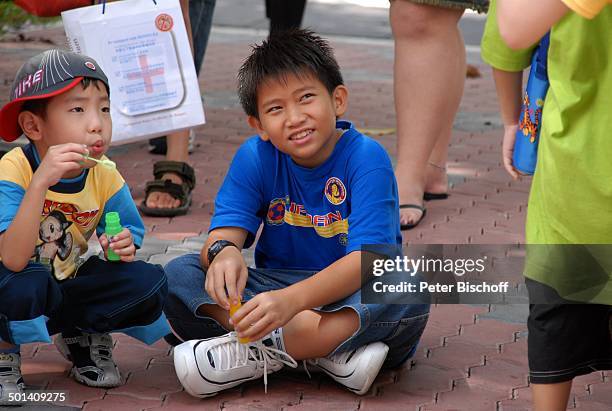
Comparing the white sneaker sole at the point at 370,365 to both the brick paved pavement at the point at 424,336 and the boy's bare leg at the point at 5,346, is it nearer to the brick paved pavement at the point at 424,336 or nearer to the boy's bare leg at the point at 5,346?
the brick paved pavement at the point at 424,336

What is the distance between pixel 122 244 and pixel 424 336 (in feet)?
3.44

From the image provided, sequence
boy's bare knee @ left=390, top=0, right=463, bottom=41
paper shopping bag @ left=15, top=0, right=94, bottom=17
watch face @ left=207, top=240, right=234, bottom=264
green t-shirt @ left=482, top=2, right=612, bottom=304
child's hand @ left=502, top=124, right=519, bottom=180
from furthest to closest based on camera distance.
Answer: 1. boy's bare knee @ left=390, top=0, right=463, bottom=41
2. paper shopping bag @ left=15, top=0, right=94, bottom=17
3. watch face @ left=207, top=240, right=234, bottom=264
4. child's hand @ left=502, top=124, right=519, bottom=180
5. green t-shirt @ left=482, top=2, right=612, bottom=304

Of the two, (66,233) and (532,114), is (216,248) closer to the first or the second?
(66,233)

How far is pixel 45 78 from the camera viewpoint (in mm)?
2811

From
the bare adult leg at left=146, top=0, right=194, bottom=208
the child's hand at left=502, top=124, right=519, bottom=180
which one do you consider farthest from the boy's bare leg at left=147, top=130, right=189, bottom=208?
the child's hand at left=502, top=124, right=519, bottom=180

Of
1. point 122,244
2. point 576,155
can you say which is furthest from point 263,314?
point 576,155

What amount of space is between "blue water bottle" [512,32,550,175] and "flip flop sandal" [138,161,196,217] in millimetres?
2185

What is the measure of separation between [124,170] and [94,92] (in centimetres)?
246

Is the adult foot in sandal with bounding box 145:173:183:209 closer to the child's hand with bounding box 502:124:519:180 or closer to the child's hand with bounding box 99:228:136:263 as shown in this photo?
the child's hand with bounding box 99:228:136:263

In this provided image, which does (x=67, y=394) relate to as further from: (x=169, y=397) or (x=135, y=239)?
(x=135, y=239)

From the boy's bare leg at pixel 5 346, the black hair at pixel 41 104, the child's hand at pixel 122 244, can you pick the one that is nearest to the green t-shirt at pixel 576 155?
the child's hand at pixel 122 244

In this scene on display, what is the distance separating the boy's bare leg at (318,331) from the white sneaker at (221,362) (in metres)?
0.04

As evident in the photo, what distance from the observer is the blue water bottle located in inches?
101

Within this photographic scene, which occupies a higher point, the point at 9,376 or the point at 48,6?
the point at 48,6
